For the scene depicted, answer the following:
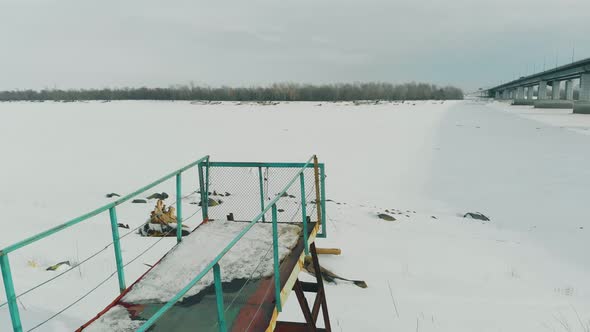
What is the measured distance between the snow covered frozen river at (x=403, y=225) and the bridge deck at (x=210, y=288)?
1.77 meters

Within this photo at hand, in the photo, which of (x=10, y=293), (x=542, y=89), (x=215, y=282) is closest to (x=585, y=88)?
(x=542, y=89)

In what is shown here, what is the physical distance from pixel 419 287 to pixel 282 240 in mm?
3117

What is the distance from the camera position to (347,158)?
19.8 meters

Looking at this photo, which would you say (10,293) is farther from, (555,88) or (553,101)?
(555,88)

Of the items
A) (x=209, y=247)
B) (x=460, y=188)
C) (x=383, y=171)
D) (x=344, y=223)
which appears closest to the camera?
(x=209, y=247)

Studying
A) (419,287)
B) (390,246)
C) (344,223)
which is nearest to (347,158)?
(344,223)

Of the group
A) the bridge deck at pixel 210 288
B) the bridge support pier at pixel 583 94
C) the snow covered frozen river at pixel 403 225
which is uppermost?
the bridge support pier at pixel 583 94

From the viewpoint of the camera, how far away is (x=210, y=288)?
4.15 meters

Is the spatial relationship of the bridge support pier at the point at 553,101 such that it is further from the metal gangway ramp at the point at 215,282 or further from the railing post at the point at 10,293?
the railing post at the point at 10,293

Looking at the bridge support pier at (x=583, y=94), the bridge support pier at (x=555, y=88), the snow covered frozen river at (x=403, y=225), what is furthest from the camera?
the bridge support pier at (x=555, y=88)

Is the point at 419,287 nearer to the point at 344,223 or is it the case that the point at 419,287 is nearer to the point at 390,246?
the point at 390,246

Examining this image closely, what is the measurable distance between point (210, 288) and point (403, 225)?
7.00 meters

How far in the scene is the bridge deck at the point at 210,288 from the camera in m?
3.61

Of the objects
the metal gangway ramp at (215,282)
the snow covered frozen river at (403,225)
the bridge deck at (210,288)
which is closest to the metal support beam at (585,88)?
the snow covered frozen river at (403,225)
